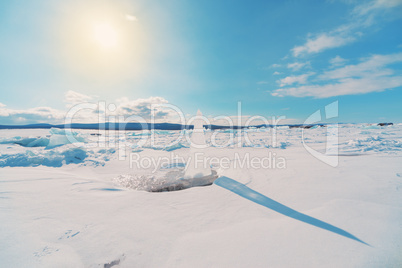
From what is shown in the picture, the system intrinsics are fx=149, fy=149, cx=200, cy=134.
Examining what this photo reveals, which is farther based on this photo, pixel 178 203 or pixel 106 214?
pixel 178 203

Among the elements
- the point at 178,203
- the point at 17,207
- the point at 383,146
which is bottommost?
the point at 178,203

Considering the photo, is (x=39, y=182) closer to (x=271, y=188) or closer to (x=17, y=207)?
(x=17, y=207)

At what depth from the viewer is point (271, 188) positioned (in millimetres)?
3531

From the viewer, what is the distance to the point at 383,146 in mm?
6535

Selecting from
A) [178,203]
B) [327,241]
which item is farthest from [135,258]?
[327,241]

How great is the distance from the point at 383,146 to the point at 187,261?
957 cm

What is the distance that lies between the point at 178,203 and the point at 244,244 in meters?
1.53

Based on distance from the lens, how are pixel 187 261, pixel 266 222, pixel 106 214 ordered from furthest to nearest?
pixel 106 214 < pixel 266 222 < pixel 187 261

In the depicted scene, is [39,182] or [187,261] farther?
[39,182]

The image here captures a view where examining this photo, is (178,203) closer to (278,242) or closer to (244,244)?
(244,244)

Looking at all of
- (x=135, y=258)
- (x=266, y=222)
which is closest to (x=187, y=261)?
(x=135, y=258)

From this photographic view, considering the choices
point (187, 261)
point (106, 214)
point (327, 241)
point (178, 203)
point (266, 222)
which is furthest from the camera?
point (178, 203)

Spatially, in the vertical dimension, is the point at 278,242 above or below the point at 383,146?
below

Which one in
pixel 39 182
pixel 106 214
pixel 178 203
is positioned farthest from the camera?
pixel 39 182
